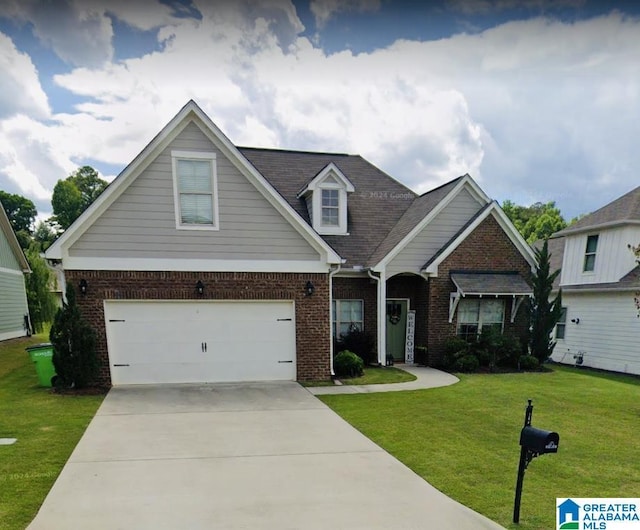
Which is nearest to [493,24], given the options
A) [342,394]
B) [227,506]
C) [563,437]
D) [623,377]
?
[227,506]

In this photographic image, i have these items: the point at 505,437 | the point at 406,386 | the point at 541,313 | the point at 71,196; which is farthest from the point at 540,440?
the point at 71,196

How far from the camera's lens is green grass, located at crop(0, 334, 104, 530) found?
380cm

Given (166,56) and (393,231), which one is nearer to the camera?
(166,56)

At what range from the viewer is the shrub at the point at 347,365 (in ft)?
33.1

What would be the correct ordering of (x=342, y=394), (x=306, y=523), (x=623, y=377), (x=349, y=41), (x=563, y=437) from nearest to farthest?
1. (x=306, y=523)
2. (x=349, y=41)
3. (x=563, y=437)
4. (x=342, y=394)
5. (x=623, y=377)

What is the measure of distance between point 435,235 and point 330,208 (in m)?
3.56

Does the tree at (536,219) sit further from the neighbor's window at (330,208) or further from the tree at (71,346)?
the tree at (71,346)

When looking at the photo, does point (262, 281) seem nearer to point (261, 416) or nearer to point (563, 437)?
point (261, 416)

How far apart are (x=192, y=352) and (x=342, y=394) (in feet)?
12.4

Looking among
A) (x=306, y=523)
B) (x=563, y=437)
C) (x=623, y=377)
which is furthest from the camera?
(x=623, y=377)

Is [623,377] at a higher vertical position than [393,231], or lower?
lower

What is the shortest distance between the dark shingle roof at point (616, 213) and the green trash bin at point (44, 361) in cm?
1795

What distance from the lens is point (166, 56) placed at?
4.10 m

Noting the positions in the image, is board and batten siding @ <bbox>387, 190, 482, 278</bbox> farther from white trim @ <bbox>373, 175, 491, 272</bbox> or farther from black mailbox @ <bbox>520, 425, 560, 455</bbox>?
black mailbox @ <bbox>520, 425, 560, 455</bbox>
